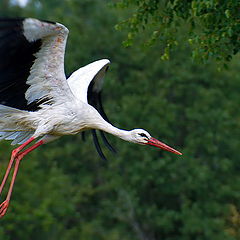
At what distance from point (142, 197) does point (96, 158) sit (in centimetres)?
205

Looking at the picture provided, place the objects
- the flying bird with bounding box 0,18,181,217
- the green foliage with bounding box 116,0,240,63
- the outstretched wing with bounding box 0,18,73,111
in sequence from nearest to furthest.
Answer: the outstretched wing with bounding box 0,18,73,111
the flying bird with bounding box 0,18,181,217
the green foliage with bounding box 116,0,240,63

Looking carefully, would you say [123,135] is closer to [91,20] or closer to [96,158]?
[96,158]

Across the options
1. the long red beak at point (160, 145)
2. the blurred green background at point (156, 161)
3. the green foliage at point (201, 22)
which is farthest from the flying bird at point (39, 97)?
the blurred green background at point (156, 161)

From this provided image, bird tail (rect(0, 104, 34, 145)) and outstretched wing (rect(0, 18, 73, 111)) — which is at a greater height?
outstretched wing (rect(0, 18, 73, 111))

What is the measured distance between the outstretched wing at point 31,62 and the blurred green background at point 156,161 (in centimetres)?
1315

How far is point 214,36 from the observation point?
11.9 metres

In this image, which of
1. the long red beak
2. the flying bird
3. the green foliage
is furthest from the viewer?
the long red beak

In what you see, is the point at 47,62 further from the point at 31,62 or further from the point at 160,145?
the point at 160,145

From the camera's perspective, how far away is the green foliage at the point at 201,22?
11.7 metres

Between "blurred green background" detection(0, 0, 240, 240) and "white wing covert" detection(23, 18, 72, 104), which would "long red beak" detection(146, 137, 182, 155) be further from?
"blurred green background" detection(0, 0, 240, 240)

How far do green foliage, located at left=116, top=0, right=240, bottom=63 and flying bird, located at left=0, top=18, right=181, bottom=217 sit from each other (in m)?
1.27

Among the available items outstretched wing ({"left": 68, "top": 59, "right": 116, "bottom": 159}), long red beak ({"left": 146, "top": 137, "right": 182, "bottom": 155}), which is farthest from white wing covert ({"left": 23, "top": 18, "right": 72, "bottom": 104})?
long red beak ({"left": 146, "top": 137, "right": 182, "bottom": 155})

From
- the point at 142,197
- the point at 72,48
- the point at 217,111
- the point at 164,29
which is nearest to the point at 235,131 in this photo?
the point at 217,111

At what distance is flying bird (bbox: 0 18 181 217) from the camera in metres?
11.1
